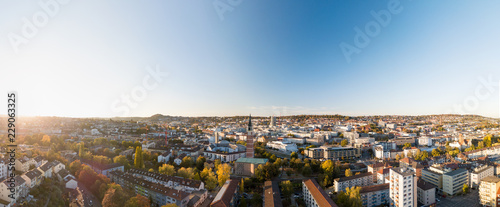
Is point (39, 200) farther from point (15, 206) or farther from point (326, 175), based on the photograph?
point (326, 175)

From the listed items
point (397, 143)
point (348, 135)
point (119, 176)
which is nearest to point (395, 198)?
point (119, 176)

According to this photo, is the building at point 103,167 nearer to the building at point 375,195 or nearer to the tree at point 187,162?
the tree at point 187,162

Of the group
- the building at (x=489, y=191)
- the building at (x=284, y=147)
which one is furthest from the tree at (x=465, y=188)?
the building at (x=284, y=147)

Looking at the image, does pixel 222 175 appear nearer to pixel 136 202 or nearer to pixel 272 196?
pixel 272 196

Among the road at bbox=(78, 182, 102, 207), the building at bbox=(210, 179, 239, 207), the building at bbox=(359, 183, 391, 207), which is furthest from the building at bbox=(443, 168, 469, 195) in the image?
the road at bbox=(78, 182, 102, 207)

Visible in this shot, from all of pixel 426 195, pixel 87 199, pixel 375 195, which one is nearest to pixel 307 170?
pixel 375 195

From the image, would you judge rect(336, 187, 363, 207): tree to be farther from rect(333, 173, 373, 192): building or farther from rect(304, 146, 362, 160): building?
rect(304, 146, 362, 160): building
